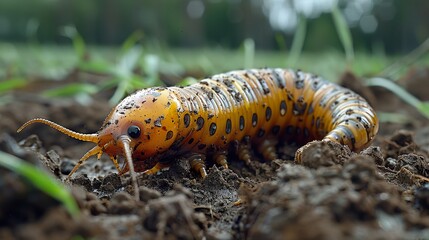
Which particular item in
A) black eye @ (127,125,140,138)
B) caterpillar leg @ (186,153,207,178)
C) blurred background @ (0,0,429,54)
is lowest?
blurred background @ (0,0,429,54)

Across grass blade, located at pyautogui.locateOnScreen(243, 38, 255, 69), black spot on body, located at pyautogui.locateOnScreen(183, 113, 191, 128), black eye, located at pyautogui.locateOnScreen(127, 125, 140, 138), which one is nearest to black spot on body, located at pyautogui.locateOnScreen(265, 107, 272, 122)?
black spot on body, located at pyautogui.locateOnScreen(183, 113, 191, 128)

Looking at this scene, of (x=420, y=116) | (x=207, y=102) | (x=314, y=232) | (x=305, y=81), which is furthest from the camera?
(x=420, y=116)

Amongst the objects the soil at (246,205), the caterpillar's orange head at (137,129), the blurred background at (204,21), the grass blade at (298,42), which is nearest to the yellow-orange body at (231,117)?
the caterpillar's orange head at (137,129)

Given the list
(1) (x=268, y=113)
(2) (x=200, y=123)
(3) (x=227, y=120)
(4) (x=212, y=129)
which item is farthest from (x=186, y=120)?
(1) (x=268, y=113)

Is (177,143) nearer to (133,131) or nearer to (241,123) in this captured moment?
(133,131)

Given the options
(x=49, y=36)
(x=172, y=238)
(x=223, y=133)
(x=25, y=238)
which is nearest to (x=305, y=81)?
(x=223, y=133)

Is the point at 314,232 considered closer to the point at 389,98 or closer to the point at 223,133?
the point at 223,133

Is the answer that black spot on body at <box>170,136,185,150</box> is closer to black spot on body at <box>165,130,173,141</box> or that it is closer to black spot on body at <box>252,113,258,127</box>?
black spot on body at <box>165,130,173,141</box>
